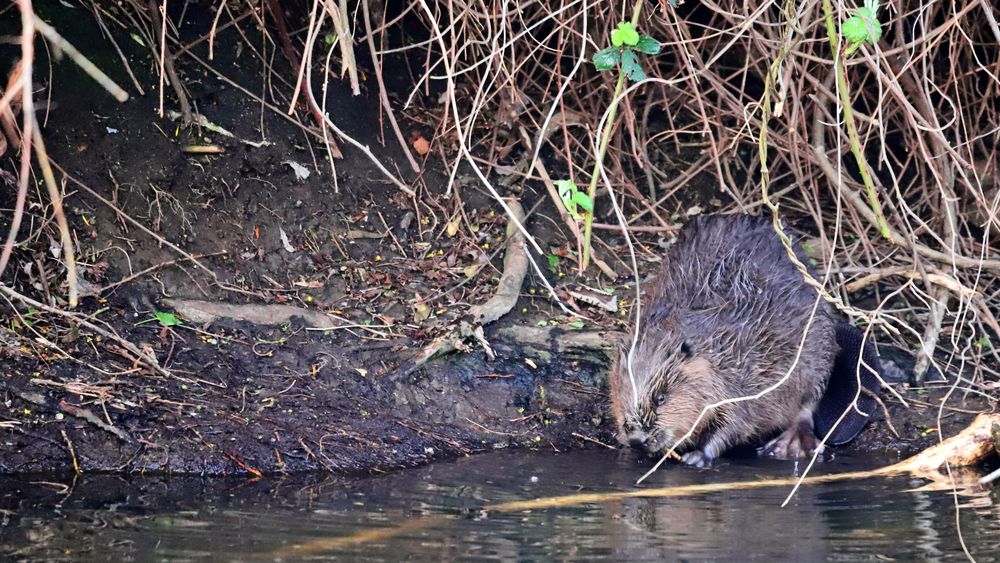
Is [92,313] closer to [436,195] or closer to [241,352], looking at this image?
[241,352]

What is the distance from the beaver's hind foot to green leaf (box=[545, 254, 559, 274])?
1.37 m

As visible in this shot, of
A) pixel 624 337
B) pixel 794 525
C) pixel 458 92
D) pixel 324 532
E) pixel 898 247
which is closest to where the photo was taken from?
pixel 324 532

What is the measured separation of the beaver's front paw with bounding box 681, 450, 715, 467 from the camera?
14.2 feet

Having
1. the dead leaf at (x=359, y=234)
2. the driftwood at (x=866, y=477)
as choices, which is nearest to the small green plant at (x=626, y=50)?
the driftwood at (x=866, y=477)

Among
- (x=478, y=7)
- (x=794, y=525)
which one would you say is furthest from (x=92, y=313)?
(x=794, y=525)

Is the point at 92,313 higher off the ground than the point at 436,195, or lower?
lower

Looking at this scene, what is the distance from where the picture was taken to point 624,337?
4.67 metres

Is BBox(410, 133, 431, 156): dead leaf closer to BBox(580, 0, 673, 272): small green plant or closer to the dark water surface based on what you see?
BBox(580, 0, 673, 272): small green plant

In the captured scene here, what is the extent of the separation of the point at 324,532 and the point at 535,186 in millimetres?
3120

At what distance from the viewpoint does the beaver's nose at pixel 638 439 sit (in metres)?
4.33

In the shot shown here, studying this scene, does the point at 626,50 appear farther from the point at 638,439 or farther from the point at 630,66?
the point at 638,439

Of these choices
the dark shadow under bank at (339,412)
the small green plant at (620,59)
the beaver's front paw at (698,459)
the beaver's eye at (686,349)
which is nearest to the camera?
the small green plant at (620,59)

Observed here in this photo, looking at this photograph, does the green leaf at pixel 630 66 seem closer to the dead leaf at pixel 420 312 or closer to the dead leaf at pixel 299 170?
the dead leaf at pixel 420 312

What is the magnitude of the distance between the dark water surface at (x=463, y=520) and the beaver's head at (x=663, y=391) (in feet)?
1.22
